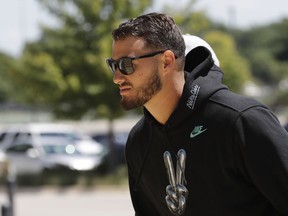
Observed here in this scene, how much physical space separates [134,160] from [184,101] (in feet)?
1.70

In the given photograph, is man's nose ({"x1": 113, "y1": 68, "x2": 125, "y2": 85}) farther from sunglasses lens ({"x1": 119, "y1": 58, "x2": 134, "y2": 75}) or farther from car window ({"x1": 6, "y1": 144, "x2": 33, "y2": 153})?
car window ({"x1": 6, "y1": 144, "x2": 33, "y2": 153})

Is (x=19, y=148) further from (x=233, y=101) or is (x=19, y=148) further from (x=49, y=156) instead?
(x=233, y=101)

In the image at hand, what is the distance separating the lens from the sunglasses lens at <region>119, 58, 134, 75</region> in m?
3.12

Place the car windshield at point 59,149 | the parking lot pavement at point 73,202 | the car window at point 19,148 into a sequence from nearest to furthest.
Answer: the parking lot pavement at point 73,202 < the car window at point 19,148 < the car windshield at point 59,149

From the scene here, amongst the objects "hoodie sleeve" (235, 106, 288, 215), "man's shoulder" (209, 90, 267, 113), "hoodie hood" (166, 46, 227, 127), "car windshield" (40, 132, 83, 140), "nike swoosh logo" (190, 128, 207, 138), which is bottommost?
"hoodie sleeve" (235, 106, 288, 215)

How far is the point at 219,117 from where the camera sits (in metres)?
3.01

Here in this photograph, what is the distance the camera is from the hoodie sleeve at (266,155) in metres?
2.85

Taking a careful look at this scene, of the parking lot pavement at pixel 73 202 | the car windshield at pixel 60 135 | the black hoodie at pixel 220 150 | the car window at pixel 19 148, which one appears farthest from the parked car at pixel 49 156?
the black hoodie at pixel 220 150

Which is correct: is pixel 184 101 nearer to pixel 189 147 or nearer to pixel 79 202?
pixel 189 147

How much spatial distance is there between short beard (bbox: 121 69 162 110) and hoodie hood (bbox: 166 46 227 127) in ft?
0.38

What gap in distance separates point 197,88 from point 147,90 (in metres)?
0.21

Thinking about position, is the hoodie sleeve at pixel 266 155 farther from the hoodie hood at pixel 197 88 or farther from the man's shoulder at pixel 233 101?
the hoodie hood at pixel 197 88

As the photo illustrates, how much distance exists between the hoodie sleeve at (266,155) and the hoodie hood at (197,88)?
27 cm

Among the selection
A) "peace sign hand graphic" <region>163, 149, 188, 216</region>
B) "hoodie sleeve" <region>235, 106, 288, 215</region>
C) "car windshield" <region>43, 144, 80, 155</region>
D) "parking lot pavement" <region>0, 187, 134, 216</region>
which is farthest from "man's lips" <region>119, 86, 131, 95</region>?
"car windshield" <region>43, 144, 80, 155</region>
